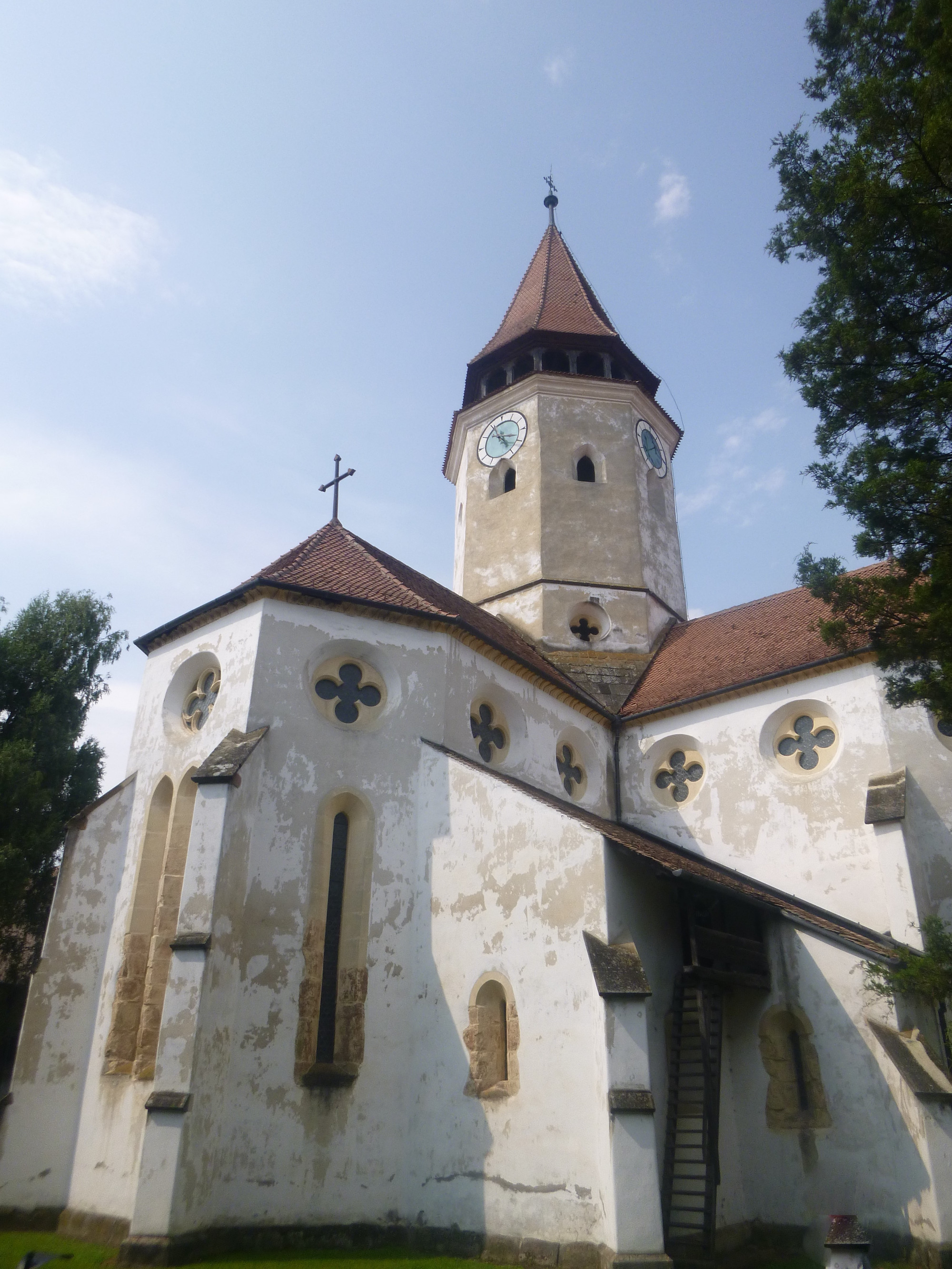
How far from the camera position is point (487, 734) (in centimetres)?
1548

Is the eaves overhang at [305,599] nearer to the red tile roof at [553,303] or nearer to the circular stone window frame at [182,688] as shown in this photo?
the circular stone window frame at [182,688]

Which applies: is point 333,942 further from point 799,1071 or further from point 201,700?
point 799,1071

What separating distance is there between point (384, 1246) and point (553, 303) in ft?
70.4

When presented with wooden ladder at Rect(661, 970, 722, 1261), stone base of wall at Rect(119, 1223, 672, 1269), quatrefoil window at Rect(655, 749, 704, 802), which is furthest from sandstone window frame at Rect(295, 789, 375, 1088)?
quatrefoil window at Rect(655, 749, 704, 802)

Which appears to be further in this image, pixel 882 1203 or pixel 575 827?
pixel 575 827

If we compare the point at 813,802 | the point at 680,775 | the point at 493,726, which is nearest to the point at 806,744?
the point at 813,802

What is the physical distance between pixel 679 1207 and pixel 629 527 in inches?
554

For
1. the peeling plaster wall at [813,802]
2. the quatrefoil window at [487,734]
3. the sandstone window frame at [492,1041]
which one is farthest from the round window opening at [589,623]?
the sandstone window frame at [492,1041]

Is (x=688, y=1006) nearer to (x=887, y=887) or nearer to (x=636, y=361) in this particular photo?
(x=887, y=887)

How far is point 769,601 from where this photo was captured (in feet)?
65.4

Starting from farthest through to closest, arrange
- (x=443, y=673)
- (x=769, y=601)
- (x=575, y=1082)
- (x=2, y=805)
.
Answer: (x=769, y=601), (x=2, y=805), (x=443, y=673), (x=575, y=1082)

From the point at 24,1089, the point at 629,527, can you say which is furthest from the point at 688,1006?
the point at 629,527

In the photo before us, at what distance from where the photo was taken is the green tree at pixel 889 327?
30.2 feet

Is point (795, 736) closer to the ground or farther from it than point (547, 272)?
closer to the ground
